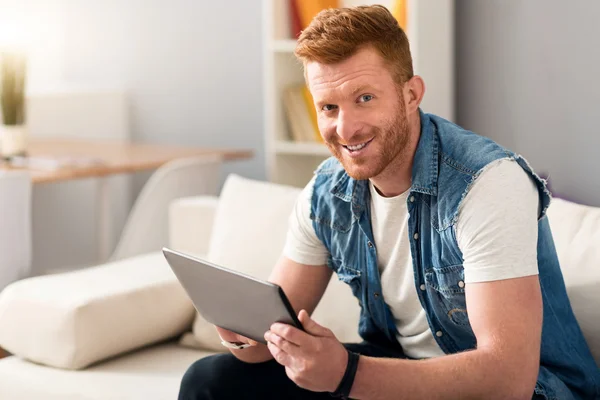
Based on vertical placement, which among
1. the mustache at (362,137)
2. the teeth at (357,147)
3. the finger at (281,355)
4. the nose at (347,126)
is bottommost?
the finger at (281,355)

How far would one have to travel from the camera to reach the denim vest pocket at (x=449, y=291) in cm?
154

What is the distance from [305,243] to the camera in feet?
5.91

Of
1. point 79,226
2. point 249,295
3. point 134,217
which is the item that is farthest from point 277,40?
point 249,295

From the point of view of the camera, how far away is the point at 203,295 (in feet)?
5.26

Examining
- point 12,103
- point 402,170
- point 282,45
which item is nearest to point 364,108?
point 402,170

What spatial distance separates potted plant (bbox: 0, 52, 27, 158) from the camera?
3.33 metres

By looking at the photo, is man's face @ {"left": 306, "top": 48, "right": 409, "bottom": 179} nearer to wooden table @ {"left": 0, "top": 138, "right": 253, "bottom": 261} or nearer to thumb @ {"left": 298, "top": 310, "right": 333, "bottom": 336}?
thumb @ {"left": 298, "top": 310, "right": 333, "bottom": 336}

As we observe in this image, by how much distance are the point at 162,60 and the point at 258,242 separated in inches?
79.0

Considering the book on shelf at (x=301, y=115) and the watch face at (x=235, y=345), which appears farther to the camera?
the book on shelf at (x=301, y=115)

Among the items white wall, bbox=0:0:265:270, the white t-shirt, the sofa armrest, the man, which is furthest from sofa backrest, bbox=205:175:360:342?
white wall, bbox=0:0:265:270

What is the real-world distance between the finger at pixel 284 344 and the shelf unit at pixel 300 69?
1402 millimetres

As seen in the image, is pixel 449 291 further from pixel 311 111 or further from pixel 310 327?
pixel 311 111

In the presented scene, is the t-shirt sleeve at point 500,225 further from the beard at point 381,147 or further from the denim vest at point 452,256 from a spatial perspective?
the beard at point 381,147

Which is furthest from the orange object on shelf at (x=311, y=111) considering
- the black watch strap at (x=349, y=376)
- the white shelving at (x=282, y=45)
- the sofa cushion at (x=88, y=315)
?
the black watch strap at (x=349, y=376)
